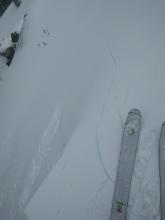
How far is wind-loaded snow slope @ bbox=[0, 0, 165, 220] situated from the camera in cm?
233

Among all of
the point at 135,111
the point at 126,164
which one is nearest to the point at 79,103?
the point at 135,111

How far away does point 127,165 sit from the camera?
92.3 inches

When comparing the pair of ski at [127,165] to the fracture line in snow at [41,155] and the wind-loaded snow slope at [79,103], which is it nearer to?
the wind-loaded snow slope at [79,103]

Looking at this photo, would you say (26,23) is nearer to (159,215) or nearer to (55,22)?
(55,22)

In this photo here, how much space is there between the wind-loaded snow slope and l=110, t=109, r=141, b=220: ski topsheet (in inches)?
2.1

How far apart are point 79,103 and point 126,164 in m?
0.75

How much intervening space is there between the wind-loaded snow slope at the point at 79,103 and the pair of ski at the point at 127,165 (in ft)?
0.17

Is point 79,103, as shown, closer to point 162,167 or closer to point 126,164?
point 126,164

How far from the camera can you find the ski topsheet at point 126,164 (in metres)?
2.22

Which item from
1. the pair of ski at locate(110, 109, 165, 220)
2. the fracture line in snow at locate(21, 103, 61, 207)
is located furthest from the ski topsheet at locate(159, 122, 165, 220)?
the fracture line in snow at locate(21, 103, 61, 207)

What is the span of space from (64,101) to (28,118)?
0.39 meters

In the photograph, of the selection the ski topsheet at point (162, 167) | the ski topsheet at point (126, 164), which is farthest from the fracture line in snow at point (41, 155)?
the ski topsheet at point (162, 167)

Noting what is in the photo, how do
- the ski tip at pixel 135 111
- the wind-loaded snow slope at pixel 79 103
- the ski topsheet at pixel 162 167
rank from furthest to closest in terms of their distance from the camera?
the ski tip at pixel 135 111 → the wind-loaded snow slope at pixel 79 103 → the ski topsheet at pixel 162 167

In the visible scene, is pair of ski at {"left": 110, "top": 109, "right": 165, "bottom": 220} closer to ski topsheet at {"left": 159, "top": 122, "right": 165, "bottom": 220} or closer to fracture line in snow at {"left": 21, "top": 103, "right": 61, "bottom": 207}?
ski topsheet at {"left": 159, "top": 122, "right": 165, "bottom": 220}
